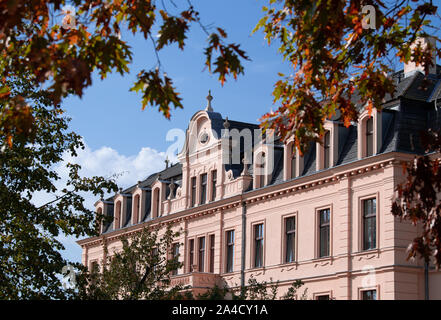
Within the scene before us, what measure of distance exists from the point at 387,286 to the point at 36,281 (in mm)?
14235

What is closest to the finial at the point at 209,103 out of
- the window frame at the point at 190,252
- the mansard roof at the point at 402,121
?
the window frame at the point at 190,252

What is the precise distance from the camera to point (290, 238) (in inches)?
1421

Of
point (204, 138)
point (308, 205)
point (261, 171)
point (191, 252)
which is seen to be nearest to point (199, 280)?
point (191, 252)

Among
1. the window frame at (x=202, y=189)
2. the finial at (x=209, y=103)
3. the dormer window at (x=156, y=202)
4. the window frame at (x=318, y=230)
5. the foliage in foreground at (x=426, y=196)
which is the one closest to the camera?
the foliage in foreground at (x=426, y=196)

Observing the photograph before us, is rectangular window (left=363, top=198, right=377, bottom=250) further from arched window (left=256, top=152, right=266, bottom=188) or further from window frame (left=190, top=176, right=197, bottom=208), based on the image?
window frame (left=190, top=176, right=197, bottom=208)

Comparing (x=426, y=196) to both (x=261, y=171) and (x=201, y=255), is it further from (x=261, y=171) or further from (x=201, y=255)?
(x=201, y=255)

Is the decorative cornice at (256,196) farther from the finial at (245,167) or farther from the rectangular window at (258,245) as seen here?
the rectangular window at (258,245)

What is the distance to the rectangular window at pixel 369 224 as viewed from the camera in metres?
31.4

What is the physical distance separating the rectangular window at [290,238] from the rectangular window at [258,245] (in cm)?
193

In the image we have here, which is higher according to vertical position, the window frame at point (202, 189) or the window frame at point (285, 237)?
the window frame at point (202, 189)

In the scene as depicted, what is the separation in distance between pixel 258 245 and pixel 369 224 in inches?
305

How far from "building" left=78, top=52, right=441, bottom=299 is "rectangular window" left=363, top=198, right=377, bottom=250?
40mm

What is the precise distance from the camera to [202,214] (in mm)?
42000
